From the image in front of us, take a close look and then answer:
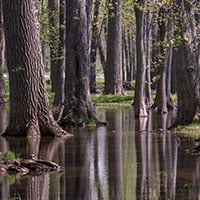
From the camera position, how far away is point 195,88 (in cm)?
2112

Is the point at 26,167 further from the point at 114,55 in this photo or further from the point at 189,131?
the point at 114,55

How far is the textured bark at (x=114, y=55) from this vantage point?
137 ft

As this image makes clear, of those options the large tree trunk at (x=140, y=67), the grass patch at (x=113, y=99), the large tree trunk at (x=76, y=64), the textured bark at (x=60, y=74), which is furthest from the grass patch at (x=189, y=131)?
the grass patch at (x=113, y=99)

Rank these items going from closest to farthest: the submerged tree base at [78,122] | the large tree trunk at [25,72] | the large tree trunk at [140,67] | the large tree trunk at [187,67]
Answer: the large tree trunk at [25,72] → the large tree trunk at [187,67] → the submerged tree base at [78,122] → the large tree trunk at [140,67]

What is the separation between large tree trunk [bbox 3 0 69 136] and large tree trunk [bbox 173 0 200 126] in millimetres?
4329

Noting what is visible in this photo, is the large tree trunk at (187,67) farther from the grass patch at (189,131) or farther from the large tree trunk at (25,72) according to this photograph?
the large tree trunk at (25,72)

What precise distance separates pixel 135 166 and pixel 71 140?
208 inches

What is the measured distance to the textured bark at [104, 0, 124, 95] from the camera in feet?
137

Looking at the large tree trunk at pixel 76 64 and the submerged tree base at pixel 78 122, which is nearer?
the submerged tree base at pixel 78 122

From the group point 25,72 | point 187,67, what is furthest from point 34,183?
point 187,67

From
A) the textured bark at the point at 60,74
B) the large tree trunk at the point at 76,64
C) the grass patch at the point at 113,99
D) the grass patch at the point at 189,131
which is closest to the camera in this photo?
the grass patch at the point at 189,131

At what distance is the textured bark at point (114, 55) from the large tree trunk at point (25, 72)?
22272 mm

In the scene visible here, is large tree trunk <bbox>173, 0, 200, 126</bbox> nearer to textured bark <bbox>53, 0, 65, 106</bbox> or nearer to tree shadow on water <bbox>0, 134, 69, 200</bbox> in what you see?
tree shadow on water <bbox>0, 134, 69, 200</bbox>

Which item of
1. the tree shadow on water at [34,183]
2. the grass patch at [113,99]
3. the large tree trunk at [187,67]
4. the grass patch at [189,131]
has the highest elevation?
the large tree trunk at [187,67]
